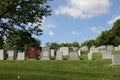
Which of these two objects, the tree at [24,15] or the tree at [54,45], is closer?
the tree at [24,15]

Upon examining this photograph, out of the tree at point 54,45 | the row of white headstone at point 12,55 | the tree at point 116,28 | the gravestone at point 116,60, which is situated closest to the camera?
the gravestone at point 116,60

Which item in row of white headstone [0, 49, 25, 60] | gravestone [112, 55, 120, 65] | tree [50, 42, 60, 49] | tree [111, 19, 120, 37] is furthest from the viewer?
tree [111, 19, 120, 37]

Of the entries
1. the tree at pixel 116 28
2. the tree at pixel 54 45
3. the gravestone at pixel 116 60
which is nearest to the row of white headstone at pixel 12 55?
the gravestone at pixel 116 60

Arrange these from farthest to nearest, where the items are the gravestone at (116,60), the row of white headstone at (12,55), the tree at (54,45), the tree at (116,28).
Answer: the tree at (116,28)
the tree at (54,45)
the row of white headstone at (12,55)
the gravestone at (116,60)

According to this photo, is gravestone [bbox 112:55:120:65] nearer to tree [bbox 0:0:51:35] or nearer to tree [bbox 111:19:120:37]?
tree [bbox 0:0:51:35]

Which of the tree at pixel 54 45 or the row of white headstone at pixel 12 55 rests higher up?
the tree at pixel 54 45

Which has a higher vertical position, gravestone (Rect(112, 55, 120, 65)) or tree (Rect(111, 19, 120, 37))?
tree (Rect(111, 19, 120, 37))

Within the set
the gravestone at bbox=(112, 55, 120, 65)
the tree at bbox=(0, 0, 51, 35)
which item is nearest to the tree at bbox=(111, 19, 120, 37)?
the tree at bbox=(0, 0, 51, 35)

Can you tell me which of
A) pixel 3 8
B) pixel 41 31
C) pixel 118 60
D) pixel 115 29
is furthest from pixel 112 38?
pixel 118 60

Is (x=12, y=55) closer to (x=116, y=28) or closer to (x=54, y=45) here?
(x=54, y=45)

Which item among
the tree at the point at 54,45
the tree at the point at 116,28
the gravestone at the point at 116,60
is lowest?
the gravestone at the point at 116,60

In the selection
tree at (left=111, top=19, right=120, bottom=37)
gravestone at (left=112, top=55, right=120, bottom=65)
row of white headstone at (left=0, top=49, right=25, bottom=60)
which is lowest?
gravestone at (left=112, top=55, right=120, bottom=65)

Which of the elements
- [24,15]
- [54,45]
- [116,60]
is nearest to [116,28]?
[54,45]

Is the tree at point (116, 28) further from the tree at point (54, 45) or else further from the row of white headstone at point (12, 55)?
the row of white headstone at point (12, 55)
